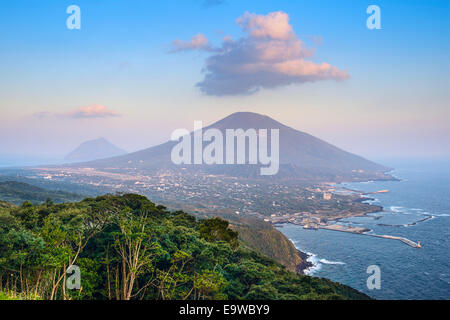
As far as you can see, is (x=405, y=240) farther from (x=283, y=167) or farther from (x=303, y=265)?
(x=283, y=167)

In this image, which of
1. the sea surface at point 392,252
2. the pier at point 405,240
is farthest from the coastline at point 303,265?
the pier at point 405,240

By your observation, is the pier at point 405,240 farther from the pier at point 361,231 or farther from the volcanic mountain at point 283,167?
the volcanic mountain at point 283,167

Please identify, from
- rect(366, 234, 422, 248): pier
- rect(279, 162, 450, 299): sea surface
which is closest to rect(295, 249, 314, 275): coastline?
rect(279, 162, 450, 299): sea surface

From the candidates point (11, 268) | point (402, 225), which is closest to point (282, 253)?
point (402, 225)

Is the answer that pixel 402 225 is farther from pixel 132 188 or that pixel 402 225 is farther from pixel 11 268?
pixel 132 188

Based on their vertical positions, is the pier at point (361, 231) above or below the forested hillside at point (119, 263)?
below

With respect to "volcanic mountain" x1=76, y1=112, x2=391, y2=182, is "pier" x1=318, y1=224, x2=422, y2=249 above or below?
below

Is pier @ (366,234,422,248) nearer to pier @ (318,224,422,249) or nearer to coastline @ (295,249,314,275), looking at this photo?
pier @ (318,224,422,249)
